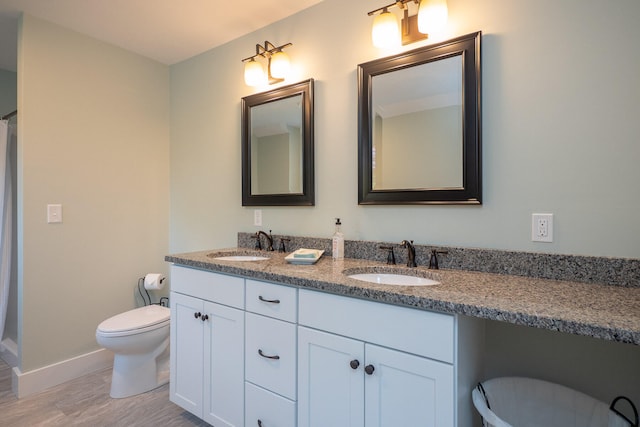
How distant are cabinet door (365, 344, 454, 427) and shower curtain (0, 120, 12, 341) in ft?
8.79

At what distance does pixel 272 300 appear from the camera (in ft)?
4.58

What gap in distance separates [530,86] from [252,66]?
1562 millimetres

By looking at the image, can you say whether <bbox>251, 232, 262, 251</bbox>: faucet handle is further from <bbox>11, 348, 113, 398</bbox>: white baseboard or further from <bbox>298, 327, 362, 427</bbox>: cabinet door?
<bbox>11, 348, 113, 398</bbox>: white baseboard

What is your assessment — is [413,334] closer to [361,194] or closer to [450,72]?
[361,194]

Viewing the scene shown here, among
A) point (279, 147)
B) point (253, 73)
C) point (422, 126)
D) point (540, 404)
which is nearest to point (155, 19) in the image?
point (253, 73)

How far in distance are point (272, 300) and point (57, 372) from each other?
1.86 metres

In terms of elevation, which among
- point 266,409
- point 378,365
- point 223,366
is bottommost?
point 266,409

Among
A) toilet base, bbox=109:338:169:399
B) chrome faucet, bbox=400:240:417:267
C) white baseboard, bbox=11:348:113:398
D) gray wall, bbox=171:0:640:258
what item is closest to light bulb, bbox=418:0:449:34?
gray wall, bbox=171:0:640:258

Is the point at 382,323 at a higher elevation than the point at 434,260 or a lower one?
lower

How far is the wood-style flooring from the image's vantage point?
1.79 meters

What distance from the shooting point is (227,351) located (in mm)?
1564

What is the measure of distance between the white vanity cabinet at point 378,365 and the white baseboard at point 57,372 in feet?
6.19

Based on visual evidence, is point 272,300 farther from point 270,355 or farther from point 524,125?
point 524,125

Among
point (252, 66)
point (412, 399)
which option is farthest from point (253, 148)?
point (412, 399)
